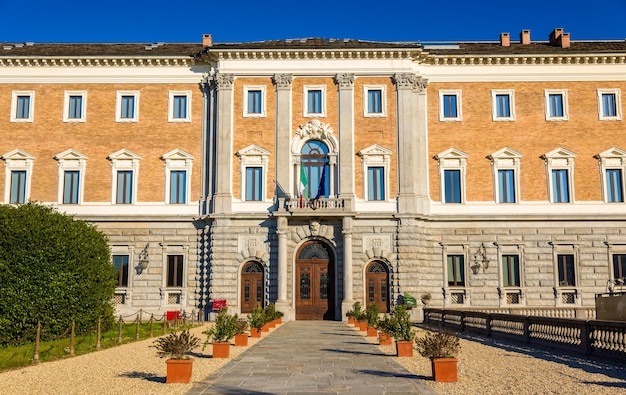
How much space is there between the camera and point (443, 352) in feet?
42.2

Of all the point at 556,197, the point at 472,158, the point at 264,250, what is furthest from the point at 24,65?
the point at 556,197

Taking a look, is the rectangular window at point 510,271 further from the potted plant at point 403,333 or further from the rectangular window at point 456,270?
the potted plant at point 403,333

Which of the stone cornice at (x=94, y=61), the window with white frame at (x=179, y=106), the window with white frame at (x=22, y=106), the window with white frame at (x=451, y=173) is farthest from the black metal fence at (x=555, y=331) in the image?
the window with white frame at (x=22, y=106)

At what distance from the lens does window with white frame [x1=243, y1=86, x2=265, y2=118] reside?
35.3 m

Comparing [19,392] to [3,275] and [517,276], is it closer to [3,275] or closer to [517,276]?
[3,275]

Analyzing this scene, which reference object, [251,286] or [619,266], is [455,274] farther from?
[251,286]

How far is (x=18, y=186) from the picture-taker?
3544cm

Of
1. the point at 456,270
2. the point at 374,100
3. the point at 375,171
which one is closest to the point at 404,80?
the point at 374,100

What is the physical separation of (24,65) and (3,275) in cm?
1859

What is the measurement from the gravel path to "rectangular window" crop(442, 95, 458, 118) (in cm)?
1935

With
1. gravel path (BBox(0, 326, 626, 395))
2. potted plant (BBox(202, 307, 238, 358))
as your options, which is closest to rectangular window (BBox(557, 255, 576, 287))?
gravel path (BBox(0, 326, 626, 395))

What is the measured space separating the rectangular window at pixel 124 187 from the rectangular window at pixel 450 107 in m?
17.7

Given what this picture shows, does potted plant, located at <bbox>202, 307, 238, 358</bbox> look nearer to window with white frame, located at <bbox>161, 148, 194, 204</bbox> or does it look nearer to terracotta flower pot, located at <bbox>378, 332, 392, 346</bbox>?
terracotta flower pot, located at <bbox>378, 332, 392, 346</bbox>

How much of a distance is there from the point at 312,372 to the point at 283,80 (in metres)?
23.4
